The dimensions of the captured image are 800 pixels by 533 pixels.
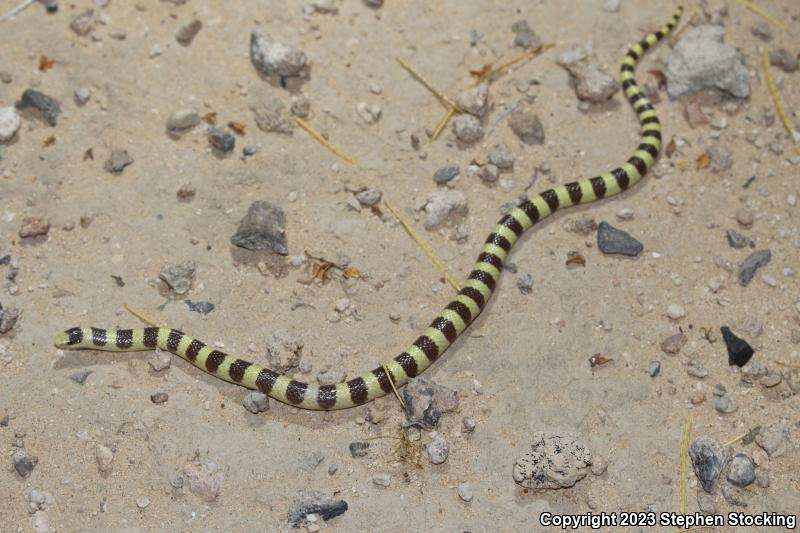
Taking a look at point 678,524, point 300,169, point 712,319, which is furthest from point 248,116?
point 678,524

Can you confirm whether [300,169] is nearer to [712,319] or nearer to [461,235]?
[461,235]

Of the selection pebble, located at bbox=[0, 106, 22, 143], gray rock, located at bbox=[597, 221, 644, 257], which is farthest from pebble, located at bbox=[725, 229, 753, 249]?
pebble, located at bbox=[0, 106, 22, 143]

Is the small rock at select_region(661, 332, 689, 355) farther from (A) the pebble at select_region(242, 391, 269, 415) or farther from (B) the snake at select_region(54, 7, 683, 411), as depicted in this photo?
(A) the pebble at select_region(242, 391, 269, 415)

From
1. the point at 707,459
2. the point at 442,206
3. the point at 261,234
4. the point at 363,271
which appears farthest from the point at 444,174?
the point at 707,459

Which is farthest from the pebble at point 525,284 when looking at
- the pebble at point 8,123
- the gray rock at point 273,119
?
the pebble at point 8,123

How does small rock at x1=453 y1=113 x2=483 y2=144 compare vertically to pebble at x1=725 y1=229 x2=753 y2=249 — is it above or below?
above

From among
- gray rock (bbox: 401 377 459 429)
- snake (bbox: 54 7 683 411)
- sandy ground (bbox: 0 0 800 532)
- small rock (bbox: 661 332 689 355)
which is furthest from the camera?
small rock (bbox: 661 332 689 355)

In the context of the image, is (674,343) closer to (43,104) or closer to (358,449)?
(358,449)
